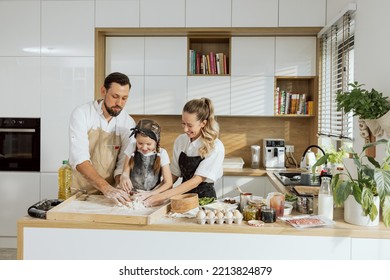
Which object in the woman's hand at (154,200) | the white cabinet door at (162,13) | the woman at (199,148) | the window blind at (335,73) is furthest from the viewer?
the white cabinet door at (162,13)

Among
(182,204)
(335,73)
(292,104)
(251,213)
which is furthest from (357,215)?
(292,104)

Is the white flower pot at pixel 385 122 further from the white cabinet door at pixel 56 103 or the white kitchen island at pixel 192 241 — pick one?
the white cabinet door at pixel 56 103

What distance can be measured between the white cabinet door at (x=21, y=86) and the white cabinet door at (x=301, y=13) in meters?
2.55

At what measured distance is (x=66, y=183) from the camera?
2.63 metres

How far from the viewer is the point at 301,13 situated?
4.48m

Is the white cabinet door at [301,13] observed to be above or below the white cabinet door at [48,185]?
above

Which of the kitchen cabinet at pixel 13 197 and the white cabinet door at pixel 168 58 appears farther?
the white cabinet door at pixel 168 58

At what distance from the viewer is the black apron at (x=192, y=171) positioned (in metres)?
2.61

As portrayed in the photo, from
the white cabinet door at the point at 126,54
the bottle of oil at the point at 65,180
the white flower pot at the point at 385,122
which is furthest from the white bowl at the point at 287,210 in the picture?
the white cabinet door at the point at 126,54

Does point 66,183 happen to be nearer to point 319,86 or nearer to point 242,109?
point 242,109

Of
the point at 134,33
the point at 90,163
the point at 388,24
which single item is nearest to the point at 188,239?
the point at 90,163

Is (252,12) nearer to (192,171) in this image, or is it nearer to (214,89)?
(214,89)

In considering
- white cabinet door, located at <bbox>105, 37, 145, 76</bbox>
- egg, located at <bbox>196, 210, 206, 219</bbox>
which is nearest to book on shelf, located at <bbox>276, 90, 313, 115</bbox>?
white cabinet door, located at <bbox>105, 37, 145, 76</bbox>

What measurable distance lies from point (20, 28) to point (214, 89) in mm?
2099
